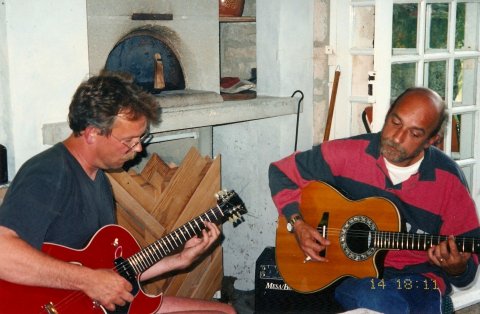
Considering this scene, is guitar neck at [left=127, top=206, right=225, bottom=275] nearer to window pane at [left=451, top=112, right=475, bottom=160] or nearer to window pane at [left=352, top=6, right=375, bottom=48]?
window pane at [left=352, top=6, right=375, bottom=48]

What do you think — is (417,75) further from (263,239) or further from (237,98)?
(263,239)

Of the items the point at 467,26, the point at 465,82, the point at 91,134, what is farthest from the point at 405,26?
the point at 91,134

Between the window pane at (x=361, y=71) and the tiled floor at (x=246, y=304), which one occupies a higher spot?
the window pane at (x=361, y=71)

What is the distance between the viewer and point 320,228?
131 inches

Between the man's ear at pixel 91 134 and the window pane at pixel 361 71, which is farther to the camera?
the window pane at pixel 361 71

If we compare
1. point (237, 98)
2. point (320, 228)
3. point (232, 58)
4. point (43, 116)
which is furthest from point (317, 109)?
point (43, 116)

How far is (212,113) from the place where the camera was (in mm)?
4121

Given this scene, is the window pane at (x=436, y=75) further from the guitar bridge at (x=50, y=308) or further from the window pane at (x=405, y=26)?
the guitar bridge at (x=50, y=308)

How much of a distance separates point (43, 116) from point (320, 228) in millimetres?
1430

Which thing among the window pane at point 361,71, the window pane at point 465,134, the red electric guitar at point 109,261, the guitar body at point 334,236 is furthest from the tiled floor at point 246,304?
the red electric guitar at point 109,261

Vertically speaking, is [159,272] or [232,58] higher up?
[232,58]

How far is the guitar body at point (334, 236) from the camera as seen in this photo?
10.6 feet

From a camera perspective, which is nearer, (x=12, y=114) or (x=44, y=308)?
(x=44, y=308)

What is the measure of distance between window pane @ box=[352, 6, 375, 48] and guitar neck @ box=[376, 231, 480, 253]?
1.55 m
